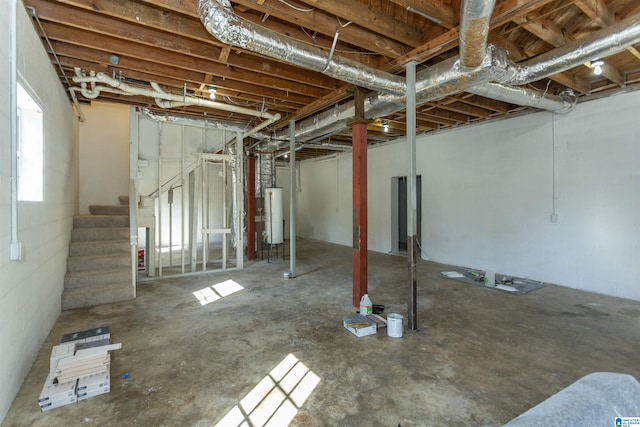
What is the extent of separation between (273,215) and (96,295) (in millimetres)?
3595

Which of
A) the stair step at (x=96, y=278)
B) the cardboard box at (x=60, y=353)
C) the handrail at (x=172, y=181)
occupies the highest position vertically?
the handrail at (x=172, y=181)

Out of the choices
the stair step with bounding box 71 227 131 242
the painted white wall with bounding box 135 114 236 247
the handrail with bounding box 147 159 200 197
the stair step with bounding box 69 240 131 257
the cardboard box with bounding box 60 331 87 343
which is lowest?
the cardboard box with bounding box 60 331 87 343

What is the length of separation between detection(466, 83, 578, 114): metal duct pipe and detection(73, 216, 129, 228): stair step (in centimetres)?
549

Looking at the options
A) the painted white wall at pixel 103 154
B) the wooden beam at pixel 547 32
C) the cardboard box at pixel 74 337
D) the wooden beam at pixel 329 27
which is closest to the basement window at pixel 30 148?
the cardboard box at pixel 74 337

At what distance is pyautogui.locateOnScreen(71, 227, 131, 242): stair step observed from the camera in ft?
14.6

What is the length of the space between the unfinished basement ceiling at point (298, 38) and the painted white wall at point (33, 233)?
1.56 ft

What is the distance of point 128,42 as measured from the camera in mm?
3188

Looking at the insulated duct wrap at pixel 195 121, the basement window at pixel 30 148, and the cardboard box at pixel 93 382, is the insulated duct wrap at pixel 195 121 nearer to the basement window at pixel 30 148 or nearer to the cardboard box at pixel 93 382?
the basement window at pixel 30 148

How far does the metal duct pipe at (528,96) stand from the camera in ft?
11.7

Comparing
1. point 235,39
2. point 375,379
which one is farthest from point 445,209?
point 235,39

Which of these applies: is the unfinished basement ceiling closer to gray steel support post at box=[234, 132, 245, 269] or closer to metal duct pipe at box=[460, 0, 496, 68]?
metal duct pipe at box=[460, 0, 496, 68]

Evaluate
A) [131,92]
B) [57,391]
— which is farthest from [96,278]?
[131,92]

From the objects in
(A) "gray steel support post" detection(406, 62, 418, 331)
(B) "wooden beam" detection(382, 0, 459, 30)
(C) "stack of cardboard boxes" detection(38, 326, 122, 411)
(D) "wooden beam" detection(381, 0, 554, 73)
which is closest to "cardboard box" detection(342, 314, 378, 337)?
(A) "gray steel support post" detection(406, 62, 418, 331)

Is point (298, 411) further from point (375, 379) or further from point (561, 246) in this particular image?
point (561, 246)
